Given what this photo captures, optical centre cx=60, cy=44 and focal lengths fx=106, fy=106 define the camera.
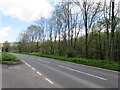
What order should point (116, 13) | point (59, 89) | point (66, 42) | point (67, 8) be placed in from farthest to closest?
1. point (66, 42)
2. point (67, 8)
3. point (116, 13)
4. point (59, 89)

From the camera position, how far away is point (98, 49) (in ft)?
118

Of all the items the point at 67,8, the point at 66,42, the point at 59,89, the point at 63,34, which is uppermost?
the point at 67,8

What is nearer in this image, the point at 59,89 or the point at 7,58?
the point at 59,89

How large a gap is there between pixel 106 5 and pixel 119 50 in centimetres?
1430

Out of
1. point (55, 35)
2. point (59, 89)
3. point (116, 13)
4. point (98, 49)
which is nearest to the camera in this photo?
point (59, 89)

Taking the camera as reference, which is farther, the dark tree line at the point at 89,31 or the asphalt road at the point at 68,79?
the dark tree line at the point at 89,31

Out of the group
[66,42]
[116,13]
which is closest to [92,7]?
[116,13]

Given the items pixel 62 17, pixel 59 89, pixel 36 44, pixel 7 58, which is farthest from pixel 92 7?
pixel 36 44

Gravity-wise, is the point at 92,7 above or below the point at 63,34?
above

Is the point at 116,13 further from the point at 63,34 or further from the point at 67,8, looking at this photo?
the point at 63,34

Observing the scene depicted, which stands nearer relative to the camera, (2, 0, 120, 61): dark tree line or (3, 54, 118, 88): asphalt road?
(3, 54, 118, 88): asphalt road

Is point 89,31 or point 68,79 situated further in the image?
point 89,31

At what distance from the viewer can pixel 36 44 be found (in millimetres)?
56219

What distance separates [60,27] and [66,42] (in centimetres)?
556
